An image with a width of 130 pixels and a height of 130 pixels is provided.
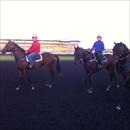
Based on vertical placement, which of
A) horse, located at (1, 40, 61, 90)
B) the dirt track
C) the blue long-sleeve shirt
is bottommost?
the dirt track

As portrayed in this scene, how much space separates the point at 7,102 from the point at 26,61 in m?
3.27

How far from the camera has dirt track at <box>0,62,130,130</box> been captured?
904 centimetres

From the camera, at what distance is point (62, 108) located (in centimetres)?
1077

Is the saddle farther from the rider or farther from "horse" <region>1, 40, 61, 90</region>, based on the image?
"horse" <region>1, 40, 61, 90</region>

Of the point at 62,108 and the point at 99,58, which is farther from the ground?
the point at 99,58

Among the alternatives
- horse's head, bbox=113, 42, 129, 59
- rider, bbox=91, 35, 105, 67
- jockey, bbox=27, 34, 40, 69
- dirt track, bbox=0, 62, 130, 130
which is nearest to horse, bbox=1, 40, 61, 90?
jockey, bbox=27, 34, 40, 69

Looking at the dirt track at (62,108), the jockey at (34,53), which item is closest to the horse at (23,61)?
the jockey at (34,53)

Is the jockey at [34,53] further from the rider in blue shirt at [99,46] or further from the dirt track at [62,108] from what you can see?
the rider in blue shirt at [99,46]

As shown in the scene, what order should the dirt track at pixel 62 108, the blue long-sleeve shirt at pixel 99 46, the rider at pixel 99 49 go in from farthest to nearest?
1. the blue long-sleeve shirt at pixel 99 46
2. the rider at pixel 99 49
3. the dirt track at pixel 62 108

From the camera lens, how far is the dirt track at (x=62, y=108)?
356 inches

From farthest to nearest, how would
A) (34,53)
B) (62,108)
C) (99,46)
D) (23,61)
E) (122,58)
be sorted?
(34,53) < (99,46) < (23,61) < (122,58) < (62,108)

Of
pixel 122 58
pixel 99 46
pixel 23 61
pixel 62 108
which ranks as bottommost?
pixel 62 108

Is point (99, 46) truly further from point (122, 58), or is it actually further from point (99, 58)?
point (122, 58)

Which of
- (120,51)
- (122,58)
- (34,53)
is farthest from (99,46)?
(34,53)
